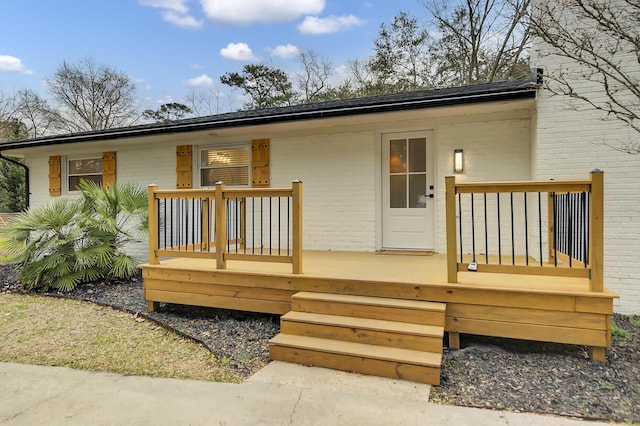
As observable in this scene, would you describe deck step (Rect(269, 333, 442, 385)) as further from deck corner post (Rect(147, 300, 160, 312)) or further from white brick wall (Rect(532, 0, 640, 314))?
white brick wall (Rect(532, 0, 640, 314))

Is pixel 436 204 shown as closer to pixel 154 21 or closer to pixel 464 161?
pixel 464 161

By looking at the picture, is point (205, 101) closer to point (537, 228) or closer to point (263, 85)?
point (263, 85)

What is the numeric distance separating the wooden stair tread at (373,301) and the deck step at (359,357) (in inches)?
14.9

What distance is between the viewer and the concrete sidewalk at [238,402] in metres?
2.23

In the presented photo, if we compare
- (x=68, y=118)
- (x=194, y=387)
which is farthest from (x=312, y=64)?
(x=194, y=387)

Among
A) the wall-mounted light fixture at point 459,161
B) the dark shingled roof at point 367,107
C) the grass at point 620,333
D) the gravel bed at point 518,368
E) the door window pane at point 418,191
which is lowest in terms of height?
the gravel bed at point 518,368

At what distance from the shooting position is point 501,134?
5.09 metres

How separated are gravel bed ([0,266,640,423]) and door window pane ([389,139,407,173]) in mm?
2865

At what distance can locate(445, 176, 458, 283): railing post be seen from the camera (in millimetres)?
3176

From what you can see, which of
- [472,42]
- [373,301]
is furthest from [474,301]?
[472,42]

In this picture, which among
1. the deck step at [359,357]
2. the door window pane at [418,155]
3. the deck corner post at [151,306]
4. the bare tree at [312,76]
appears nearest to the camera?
the deck step at [359,357]

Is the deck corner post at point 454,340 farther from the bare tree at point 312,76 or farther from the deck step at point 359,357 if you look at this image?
the bare tree at point 312,76

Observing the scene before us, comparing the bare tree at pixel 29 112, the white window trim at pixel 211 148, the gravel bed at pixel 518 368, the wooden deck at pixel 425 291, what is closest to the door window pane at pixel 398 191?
the wooden deck at pixel 425 291

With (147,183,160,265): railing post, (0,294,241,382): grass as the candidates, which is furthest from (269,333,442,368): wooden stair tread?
(147,183,160,265): railing post
